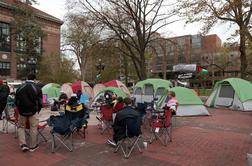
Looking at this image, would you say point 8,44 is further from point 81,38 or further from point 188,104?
point 188,104

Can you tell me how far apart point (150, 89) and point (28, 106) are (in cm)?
1296

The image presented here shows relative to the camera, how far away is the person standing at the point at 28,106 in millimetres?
5535

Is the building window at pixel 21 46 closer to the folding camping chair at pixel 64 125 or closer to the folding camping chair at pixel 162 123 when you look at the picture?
the folding camping chair at pixel 64 125

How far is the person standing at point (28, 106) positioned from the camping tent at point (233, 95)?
12120 millimetres

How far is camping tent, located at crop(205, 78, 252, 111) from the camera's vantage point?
1366cm

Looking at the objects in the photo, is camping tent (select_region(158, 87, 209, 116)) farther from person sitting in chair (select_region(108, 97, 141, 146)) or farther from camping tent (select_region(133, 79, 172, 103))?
person sitting in chair (select_region(108, 97, 141, 146))

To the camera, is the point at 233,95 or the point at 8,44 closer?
the point at 233,95

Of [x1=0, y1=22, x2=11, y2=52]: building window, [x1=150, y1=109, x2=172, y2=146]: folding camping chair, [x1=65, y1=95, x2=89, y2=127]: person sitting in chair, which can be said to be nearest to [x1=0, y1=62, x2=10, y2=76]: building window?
[x1=0, y1=22, x2=11, y2=52]: building window

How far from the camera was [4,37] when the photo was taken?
33.3 m

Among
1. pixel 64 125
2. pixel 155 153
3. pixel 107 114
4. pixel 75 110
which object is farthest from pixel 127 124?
pixel 107 114

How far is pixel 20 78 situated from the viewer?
3328cm

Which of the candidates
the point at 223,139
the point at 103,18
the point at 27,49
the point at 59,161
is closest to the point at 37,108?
the point at 59,161

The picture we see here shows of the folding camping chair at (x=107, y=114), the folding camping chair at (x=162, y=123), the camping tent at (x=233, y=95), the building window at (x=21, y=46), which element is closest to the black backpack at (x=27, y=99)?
the folding camping chair at (x=107, y=114)

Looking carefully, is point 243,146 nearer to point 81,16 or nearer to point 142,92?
point 142,92
